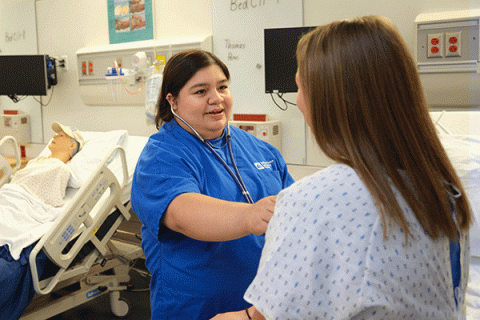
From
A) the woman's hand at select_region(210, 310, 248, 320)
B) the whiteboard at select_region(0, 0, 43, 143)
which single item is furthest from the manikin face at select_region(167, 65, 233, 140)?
the whiteboard at select_region(0, 0, 43, 143)

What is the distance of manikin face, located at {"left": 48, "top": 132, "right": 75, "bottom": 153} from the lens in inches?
120

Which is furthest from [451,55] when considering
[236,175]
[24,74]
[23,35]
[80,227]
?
[23,35]

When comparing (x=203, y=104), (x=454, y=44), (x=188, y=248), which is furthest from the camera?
(x=454, y=44)

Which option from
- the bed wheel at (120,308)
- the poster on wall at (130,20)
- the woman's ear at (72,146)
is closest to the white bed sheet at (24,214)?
the woman's ear at (72,146)

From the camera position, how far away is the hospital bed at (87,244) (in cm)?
217

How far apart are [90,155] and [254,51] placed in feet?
4.29

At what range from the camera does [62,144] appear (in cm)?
306

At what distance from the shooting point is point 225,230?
1128 mm

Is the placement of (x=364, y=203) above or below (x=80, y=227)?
above

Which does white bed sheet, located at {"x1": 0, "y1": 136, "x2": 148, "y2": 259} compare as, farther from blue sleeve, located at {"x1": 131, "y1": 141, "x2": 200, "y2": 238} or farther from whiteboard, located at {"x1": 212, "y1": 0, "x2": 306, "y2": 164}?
blue sleeve, located at {"x1": 131, "y1": 141, "x2": 200, "y2": 238}

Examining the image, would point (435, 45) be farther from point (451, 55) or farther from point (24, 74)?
point (24, 74)

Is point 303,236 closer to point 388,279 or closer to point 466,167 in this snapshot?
point 388,279

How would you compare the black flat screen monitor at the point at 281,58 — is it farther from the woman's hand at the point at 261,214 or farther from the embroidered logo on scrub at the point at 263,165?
the woman's hand at the point at 261,214

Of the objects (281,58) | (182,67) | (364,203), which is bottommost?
(364,203)
